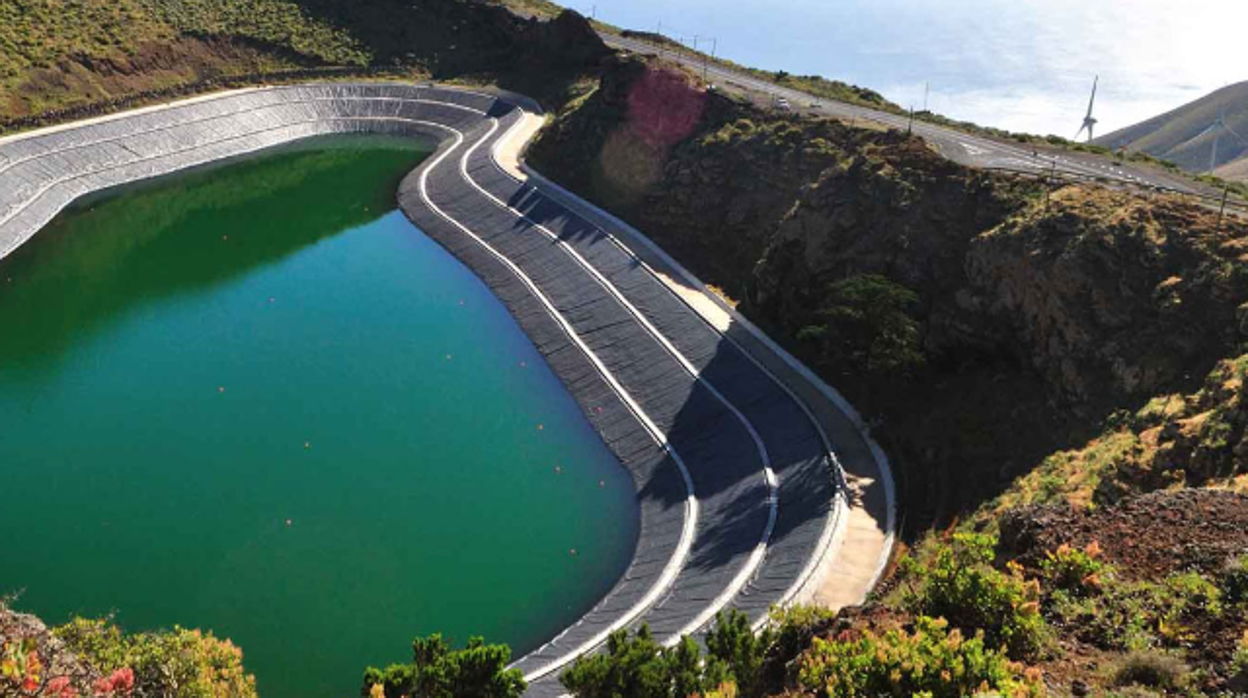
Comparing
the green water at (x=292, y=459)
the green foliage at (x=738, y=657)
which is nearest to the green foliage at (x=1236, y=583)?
the green foliage at (x=738, y=657)

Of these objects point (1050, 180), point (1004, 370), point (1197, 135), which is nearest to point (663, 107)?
point (1050, 180)

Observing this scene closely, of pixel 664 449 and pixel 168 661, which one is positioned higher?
pixel 168 661

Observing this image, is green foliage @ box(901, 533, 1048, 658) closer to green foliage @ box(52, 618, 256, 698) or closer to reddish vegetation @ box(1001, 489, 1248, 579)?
reddish vegetation @ box(1001, 489, 1248, 579)

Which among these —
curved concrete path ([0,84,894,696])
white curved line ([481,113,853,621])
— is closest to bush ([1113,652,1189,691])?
white curved line ([481,113,853,621])

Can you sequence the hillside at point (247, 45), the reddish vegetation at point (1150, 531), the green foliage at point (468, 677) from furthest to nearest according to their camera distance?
1. the hillside at point (247, 45)
2. the green foliage at point (468, 677)
3. the reddish vegetation at point (1150, 531)

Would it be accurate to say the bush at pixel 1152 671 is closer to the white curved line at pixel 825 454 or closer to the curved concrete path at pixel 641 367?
the white curved line at pixel 825 454

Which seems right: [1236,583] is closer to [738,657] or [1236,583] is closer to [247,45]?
[738,657]
